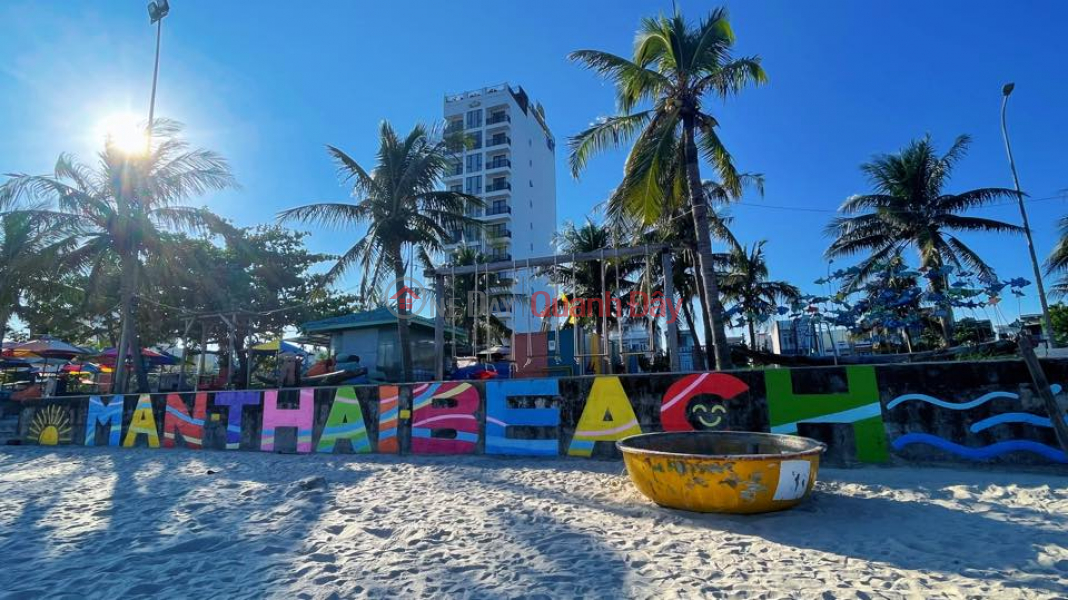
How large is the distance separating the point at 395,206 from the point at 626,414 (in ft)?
36.0

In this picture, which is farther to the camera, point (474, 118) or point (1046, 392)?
point (474, 118)

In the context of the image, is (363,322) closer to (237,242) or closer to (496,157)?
(237,242)

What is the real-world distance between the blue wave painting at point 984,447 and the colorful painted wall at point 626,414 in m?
0.01

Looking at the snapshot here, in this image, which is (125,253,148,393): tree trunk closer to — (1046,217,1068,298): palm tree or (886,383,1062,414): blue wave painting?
(886,383,1062,414): blue wave painting

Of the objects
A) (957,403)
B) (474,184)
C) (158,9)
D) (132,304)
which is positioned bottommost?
(957,403)

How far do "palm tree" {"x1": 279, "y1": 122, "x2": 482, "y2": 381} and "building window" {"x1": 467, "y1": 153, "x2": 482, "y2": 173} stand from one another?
112 ft

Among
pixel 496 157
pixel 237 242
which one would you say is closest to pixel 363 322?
pixel 237 242

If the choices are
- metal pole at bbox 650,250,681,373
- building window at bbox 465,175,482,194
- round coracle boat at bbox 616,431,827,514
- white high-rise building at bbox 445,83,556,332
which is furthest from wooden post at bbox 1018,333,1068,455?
building window at bbox 465,175,482,194

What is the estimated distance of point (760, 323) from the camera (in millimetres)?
26234

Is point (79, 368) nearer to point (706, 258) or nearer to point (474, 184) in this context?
point (706, 258)

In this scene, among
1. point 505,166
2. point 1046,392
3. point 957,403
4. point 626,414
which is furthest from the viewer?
point 505,166

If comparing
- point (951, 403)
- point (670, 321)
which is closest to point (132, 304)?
point (670, 321)

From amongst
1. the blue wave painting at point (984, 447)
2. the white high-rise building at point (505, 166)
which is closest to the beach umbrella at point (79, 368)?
the white high-rise building at point (505, 166)

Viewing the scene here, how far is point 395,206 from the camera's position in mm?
16297
